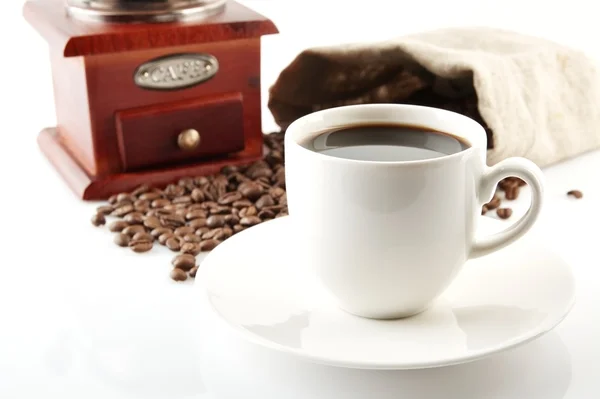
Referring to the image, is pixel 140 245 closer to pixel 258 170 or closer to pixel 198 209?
pixel 198 209

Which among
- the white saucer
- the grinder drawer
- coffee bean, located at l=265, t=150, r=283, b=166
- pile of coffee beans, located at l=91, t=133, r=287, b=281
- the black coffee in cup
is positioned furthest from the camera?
coffee bean, located at l=265, t=150, r=283, b=166

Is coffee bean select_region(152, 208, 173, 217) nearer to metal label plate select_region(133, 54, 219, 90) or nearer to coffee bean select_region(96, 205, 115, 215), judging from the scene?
coffee bean select_region(96, 205, 115, 215)

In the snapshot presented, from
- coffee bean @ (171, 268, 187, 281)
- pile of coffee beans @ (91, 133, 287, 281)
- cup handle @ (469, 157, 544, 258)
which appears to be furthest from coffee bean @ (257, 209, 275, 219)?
cup handle @ (469, 157, 544, 258)

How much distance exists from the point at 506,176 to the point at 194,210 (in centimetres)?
60

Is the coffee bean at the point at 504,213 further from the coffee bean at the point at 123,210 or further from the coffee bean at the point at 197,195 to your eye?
the coffee bean at the point at 123,210

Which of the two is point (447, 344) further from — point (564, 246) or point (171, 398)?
point (564, 246)

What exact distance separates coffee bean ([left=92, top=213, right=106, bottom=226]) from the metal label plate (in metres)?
0.25

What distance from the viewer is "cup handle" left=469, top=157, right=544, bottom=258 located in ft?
3.03

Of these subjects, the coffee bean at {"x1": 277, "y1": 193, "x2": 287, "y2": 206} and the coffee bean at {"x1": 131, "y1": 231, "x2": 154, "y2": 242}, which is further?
the coffee bean at {"x1": 277, "y1": 193, "x2": 287, "y2": 206}

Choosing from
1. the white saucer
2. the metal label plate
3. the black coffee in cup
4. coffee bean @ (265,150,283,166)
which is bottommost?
coffee bean @ (265,150,283,166)

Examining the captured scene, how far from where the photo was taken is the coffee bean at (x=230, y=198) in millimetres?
1421

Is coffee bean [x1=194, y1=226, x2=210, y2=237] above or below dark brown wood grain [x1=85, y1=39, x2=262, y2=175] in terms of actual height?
below

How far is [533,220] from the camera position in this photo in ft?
3.09

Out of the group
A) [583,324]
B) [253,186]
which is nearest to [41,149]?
[253,186]
